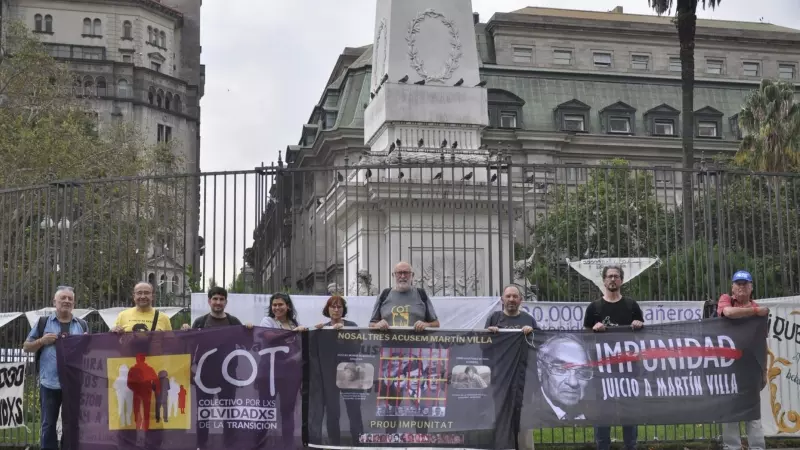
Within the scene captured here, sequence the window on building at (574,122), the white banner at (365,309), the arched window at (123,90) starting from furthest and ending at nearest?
1. the arched window at (123,90)
2. the window on building at (574,122)
3. the white banner at (365,309)

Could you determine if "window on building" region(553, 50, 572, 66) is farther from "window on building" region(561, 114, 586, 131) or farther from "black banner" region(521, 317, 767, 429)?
"black banner" region(521, 317, 767, 429)

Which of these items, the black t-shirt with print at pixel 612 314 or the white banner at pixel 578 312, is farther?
the white banner at pixel 578 312

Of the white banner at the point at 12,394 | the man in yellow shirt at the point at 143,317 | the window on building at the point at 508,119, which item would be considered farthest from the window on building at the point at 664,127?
the man in yellow shirt at the point at 143,317

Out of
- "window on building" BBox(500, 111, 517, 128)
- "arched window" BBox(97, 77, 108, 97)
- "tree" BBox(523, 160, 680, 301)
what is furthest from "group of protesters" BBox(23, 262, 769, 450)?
"arched window" BBox(97, 77, 108, 97)

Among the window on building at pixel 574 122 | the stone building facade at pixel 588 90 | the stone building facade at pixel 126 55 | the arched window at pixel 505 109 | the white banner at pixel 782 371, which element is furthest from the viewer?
the stone building facade at pixel 126 55

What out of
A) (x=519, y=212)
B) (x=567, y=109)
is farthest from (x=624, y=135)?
(x=519, y=212)

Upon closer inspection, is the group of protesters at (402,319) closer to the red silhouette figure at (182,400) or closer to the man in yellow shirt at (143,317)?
the man in yellow shirt at (143,317)

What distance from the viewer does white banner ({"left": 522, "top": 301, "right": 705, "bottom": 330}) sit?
41.4 feet

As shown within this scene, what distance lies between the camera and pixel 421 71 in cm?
2077

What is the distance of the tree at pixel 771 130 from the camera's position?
39812 mm

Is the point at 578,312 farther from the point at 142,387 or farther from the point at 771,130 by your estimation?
the point at 771,130

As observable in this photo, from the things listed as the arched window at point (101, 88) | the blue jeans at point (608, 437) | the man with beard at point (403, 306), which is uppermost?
the arched window at point (101, 88)

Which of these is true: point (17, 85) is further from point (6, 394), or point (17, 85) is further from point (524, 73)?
point (524, 73)

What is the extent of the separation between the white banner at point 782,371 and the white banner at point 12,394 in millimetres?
7991
